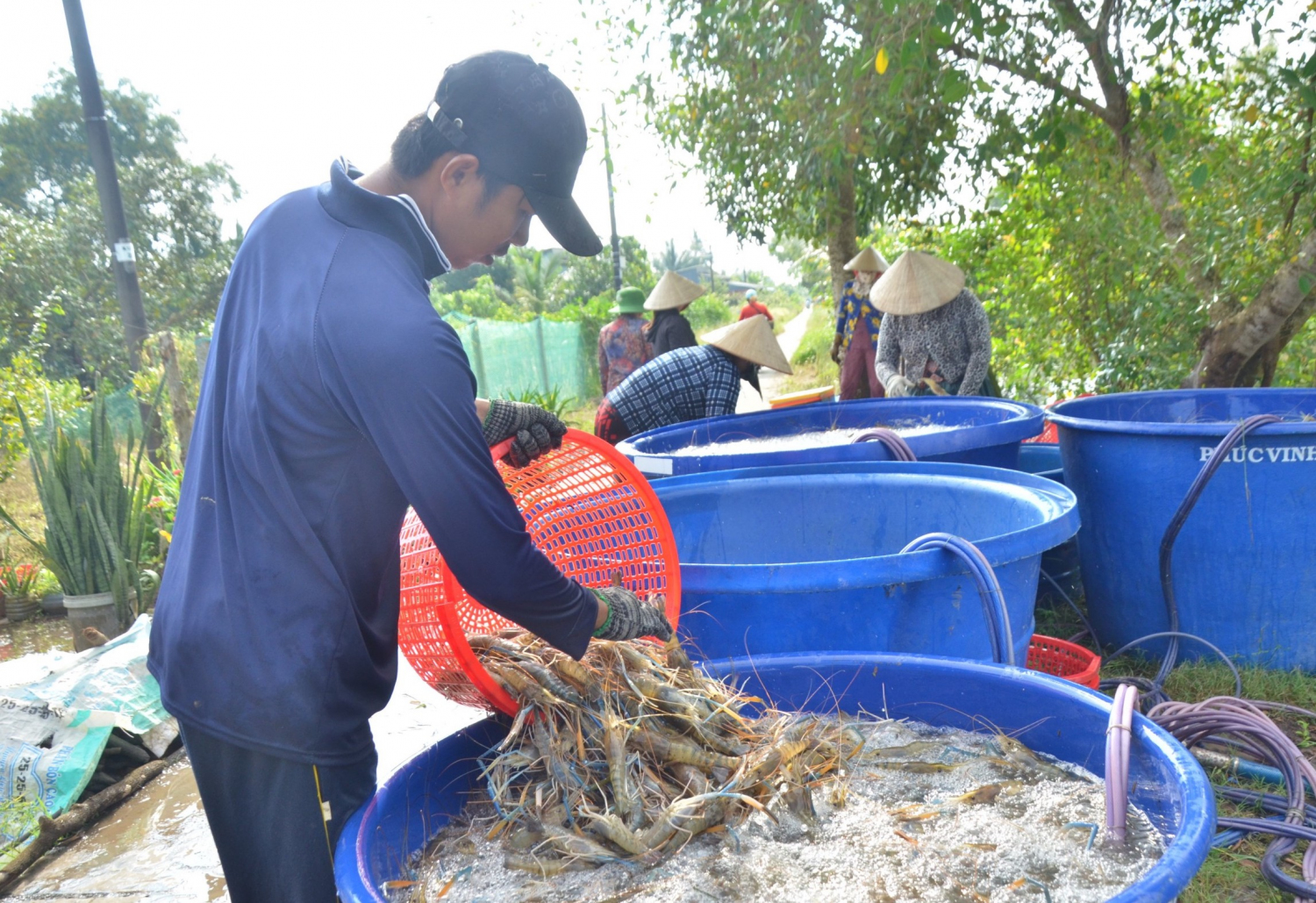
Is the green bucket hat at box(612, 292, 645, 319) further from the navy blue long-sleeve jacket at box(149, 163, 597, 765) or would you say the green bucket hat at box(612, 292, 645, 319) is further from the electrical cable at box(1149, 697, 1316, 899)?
the navy blue long-sleeve jacket at box(149, 163, 597, 765)

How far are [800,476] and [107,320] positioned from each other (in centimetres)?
2055

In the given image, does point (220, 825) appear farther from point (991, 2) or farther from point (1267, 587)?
point (991, 2)

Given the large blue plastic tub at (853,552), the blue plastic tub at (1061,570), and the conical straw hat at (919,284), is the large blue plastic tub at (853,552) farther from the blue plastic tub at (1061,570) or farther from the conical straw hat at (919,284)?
the conical straw hat at (919,284)

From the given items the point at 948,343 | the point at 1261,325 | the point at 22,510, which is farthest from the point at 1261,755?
the point at 22,510

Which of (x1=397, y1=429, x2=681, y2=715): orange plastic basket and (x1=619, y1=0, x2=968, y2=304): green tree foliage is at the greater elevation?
(x1=619, y1=0, x2=968, y2=304): green tree foliage

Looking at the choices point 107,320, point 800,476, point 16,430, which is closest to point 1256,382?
point 800,476

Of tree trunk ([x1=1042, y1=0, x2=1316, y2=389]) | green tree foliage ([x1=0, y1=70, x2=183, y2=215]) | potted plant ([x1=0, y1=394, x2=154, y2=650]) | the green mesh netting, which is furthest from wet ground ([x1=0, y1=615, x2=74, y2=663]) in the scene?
green tree foliage ([x1=0, y1=70, x2=183, y2=215])

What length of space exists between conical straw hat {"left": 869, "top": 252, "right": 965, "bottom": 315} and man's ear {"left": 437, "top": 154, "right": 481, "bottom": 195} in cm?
410

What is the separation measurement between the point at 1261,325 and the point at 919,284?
169cm

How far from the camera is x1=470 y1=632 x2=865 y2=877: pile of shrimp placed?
60.7 inches

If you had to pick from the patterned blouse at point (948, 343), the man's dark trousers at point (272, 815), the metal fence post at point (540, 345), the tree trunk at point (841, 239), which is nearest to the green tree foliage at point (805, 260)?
the tree trunk at point (841, 239)

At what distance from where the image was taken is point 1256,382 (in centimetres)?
503

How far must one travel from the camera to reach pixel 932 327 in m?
5.53

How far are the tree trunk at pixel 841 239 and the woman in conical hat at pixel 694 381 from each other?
3140mm
